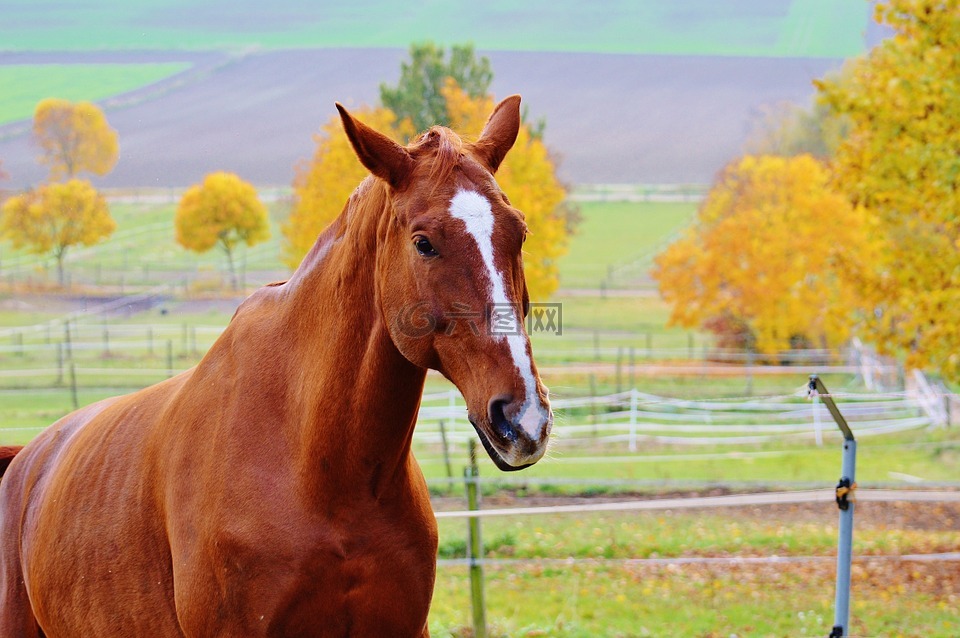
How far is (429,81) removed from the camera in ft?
100

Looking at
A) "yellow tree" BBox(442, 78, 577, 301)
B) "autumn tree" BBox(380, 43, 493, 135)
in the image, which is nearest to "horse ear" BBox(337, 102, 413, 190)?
"yellow tree" BBox(442, 78, 577, 301)

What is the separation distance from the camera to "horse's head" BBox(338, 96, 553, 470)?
184cm

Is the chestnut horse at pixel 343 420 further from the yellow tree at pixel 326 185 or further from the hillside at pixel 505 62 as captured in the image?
the hillside at pixel 505 62

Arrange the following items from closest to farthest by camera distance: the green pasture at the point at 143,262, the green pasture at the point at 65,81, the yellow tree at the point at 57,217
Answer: the yellow tree at the point at 57,217 < the green pasture at the point at 143,262 < the green pasture at the point at 65,81

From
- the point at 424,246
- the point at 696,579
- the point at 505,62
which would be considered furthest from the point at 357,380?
the point at 505,62

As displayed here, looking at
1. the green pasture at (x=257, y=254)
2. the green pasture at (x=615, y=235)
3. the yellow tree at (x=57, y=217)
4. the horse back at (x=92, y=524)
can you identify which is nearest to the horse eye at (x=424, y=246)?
the horse back at (x=92, y=524)

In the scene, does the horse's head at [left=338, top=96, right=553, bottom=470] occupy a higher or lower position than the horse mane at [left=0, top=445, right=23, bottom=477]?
higher

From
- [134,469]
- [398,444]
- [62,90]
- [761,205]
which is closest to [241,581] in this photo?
[398,444]

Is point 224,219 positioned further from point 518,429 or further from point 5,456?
point 518,429

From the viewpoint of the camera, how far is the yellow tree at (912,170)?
755 centimetres

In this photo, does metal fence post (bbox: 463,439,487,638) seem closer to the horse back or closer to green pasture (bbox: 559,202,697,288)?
the horse back

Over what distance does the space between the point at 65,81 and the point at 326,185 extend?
25.6 meters

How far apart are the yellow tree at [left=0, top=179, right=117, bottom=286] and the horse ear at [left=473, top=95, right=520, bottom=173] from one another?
1585 cm

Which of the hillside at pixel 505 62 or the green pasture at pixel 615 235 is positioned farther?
the green pasture at pixel 615 235
